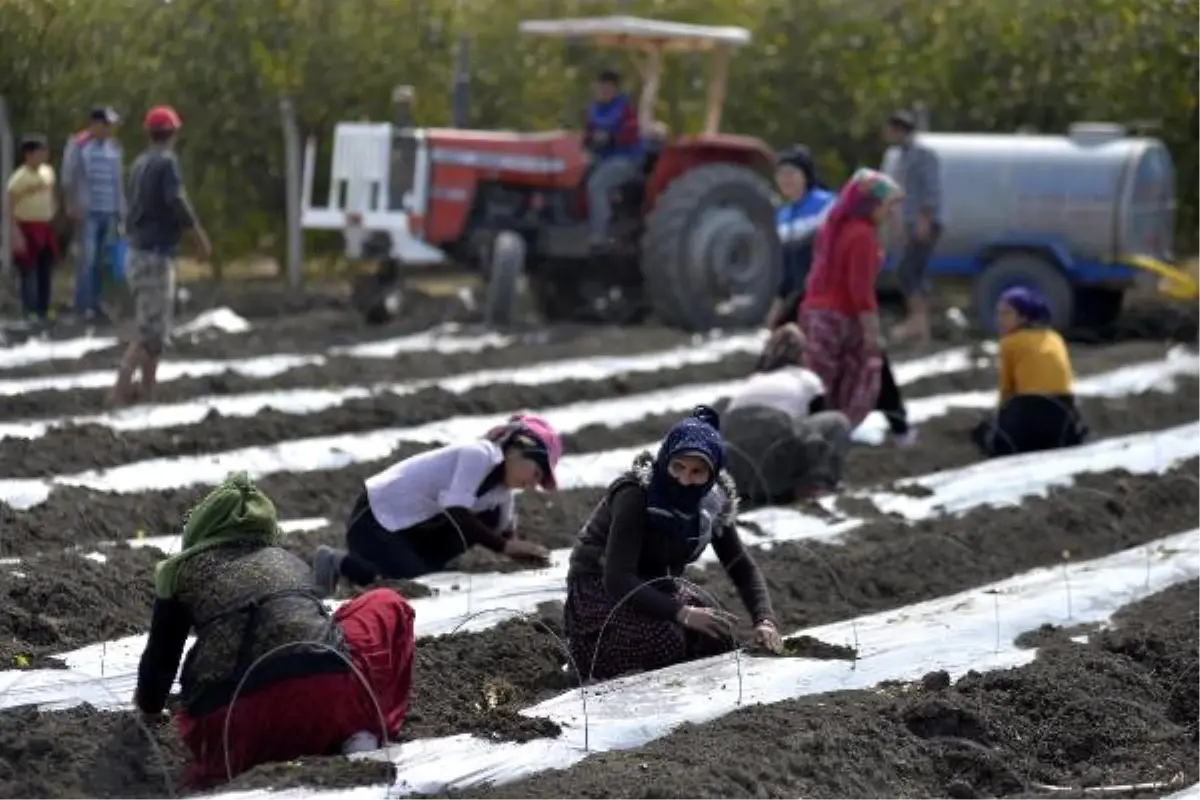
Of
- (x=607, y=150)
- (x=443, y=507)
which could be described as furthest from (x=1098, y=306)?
(x=443, y=507)

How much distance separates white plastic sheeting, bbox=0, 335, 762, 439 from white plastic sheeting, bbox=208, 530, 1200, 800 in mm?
4370

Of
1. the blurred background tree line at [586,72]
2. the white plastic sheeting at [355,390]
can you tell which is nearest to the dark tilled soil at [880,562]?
the white plastic sheeting at [355,390]

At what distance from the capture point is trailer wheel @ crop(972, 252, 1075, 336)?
16844 millimetres

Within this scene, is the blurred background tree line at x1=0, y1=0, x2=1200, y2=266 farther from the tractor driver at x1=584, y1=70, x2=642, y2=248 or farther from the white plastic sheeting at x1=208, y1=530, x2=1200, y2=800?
the white plastic sheeting at x1=208, y1=530, x2=1200, y2=800

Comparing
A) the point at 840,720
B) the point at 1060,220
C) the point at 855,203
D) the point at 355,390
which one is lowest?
the point at 355,390

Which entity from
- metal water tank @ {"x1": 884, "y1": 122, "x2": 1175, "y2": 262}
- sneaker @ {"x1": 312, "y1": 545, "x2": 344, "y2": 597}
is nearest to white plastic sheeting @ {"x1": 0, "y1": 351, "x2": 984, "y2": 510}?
sneaker @ {"x1": 312, "y1": 545, "x2": 344, "y2": 597}

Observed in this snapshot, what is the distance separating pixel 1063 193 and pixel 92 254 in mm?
6902

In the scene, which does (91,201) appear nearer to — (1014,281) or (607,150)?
(607,150)

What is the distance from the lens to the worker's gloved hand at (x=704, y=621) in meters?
6.63

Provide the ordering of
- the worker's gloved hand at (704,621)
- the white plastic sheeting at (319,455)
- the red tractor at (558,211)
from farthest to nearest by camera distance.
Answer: the red tractor at (558,211) → the white plastic sheeting at (319,455) → the worker's gloved hand at (704,621)

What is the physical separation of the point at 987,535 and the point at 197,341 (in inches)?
273

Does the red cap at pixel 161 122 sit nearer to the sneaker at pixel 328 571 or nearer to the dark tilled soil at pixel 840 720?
the dark tilled soil at pixel 840 720

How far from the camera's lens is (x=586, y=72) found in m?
24.0

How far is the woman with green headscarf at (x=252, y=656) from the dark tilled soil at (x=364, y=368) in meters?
5.78
